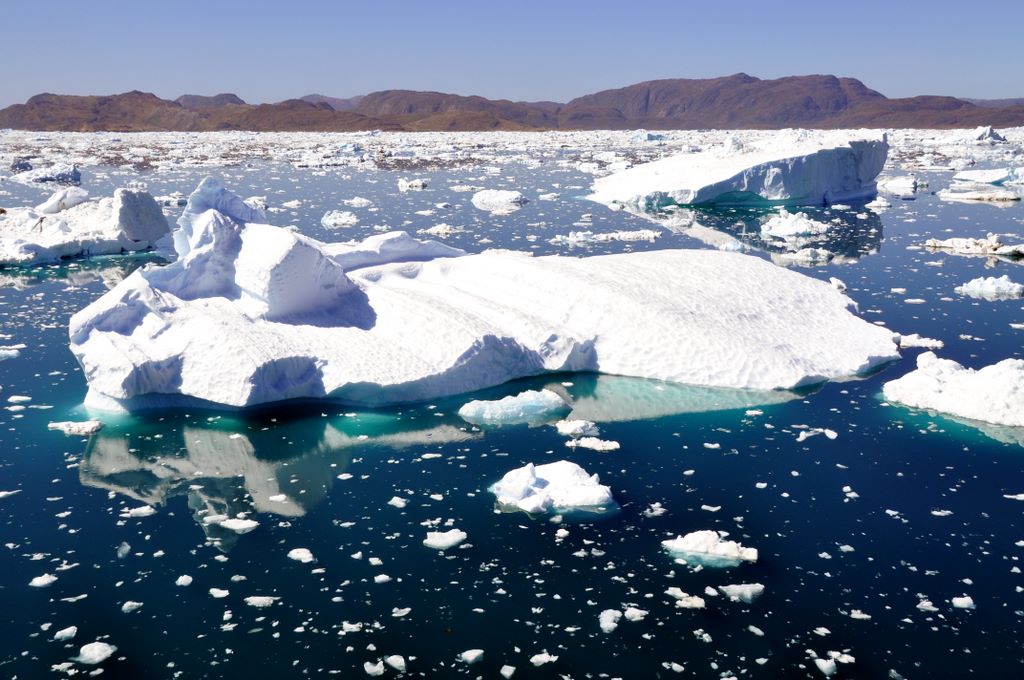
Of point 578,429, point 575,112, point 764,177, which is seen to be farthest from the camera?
point 575,112

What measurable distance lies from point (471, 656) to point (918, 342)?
704cm

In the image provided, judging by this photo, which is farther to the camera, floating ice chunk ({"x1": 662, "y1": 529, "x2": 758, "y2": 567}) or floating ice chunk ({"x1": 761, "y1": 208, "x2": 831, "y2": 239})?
floating ice chunk ({"x1": 761, "y1": 208, "x2": 831, "y2": 239})

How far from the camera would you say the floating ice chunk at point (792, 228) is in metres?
16.7

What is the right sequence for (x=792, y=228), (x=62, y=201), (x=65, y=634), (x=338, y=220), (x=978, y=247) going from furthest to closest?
(x=338, y=220)
(x=62, y=201)
(x=792, y=228)
(x=978, y=247)
(x=65, y=634)

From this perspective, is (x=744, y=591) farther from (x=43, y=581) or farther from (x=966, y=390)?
(x=43, y=581)

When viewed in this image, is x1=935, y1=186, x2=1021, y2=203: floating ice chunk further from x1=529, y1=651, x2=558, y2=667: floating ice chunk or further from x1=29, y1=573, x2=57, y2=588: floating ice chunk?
x1=29, y1=573, x2=57, y2=588: floating ice chunk

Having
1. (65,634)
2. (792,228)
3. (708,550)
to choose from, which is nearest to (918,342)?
(708,550)

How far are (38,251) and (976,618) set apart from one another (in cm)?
1438

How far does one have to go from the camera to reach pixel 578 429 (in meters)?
6.90

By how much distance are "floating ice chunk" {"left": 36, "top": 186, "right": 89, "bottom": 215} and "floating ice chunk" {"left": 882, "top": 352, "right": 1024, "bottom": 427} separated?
15354 mm

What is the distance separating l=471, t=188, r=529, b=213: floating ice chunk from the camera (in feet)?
65.8

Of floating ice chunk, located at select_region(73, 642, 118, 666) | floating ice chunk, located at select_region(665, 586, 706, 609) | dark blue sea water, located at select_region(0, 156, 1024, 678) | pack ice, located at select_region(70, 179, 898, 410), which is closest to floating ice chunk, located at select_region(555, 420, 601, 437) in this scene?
dark blue sea water, located at select_region(0, 156, 1024, 678)

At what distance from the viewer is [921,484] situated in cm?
596

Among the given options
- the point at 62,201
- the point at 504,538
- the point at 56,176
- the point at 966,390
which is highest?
the point at 62,201
